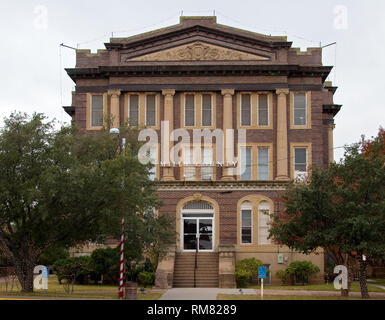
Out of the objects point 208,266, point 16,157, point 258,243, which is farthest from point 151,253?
point 16,157

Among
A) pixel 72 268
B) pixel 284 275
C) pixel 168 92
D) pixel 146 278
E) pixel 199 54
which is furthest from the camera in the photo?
pixel 199 54

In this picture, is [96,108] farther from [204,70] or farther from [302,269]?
[302,269]

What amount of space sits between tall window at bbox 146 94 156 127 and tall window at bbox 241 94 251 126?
613 cm

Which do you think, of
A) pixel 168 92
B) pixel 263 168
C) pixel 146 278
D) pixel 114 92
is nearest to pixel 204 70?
pixel 168 92

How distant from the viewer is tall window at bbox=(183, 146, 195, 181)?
46.8m

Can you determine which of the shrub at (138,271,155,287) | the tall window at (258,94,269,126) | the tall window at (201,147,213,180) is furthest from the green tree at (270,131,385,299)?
the tall window at (258,94,269,126)

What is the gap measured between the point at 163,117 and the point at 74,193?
20376 millimetres

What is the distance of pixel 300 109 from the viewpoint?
47719 mm

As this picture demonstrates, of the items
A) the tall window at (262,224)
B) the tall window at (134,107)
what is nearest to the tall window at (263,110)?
the tall window at (262,224)

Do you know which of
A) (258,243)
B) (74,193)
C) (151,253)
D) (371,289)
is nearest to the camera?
(74,193)

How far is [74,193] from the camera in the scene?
27.9m

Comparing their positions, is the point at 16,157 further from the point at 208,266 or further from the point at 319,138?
the point at 319,138

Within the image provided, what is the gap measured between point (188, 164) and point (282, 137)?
6682 mm

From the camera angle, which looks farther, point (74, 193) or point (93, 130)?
point (93, 130)
